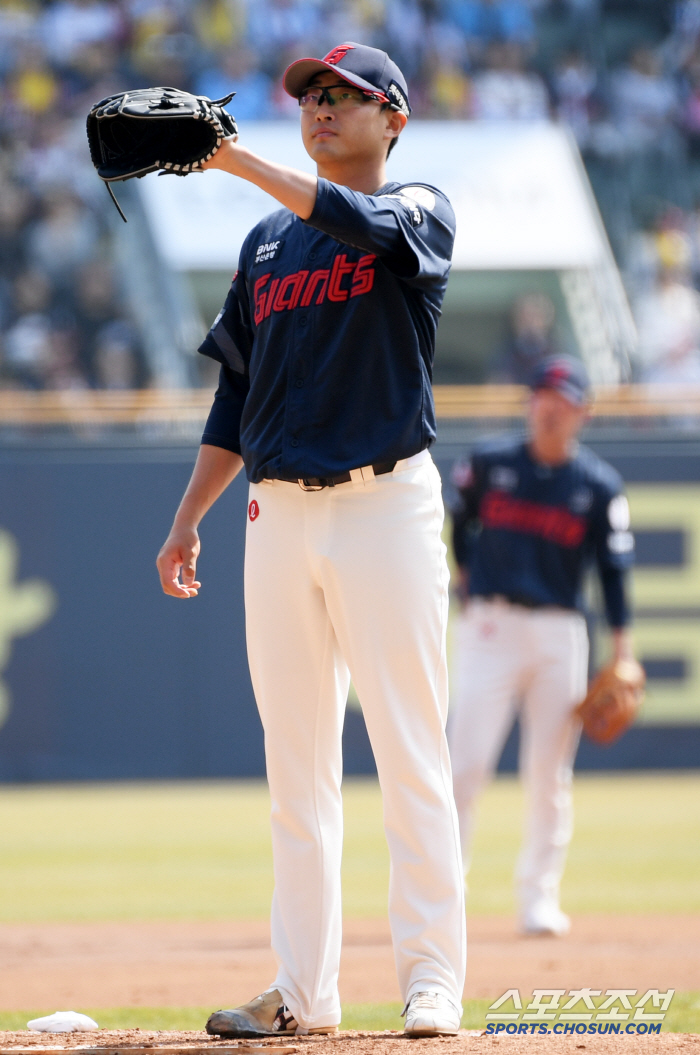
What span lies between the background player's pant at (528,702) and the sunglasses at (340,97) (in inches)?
126

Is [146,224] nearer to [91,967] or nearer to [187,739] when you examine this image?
[187,739]

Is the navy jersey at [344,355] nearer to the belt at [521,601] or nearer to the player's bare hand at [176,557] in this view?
the player's bare hand at [176,557]

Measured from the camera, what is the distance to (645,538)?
1109 cm

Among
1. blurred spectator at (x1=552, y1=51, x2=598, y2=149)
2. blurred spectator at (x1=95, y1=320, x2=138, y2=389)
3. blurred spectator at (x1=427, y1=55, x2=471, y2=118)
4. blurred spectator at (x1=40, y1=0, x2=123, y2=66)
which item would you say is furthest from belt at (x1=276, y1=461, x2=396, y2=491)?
blurred spectator at (x1=552, y1=51, x2=598, y2=149)

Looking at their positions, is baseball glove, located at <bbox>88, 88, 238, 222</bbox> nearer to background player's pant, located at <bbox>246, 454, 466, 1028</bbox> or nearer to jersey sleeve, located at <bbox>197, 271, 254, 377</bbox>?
jersey sleeve, located at <bbox>197, 271, 254, 377</bbox>

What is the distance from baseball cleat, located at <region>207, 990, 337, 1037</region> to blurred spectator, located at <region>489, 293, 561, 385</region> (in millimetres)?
10225

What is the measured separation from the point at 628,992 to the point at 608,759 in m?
6.93

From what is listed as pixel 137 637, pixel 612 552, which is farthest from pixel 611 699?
pixel 137 637

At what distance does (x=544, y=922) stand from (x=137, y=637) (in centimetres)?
568

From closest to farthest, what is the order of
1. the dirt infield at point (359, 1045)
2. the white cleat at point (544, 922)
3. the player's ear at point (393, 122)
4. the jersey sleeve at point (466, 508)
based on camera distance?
1. the dirt infield at point (359, 1045)
2. the player's ear at point (393, 122)
3. the white cleat at point (544, 922)
4. the jersey sleeve at point (466, 508)

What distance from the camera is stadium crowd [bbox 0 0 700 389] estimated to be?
13.6 m

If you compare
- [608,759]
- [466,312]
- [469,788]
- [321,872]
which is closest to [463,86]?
[466,312]

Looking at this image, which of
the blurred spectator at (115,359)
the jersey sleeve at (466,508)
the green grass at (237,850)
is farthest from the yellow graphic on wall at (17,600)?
the jersey sleeve at (466,508)

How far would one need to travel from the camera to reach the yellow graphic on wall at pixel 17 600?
10.6 meters
